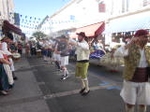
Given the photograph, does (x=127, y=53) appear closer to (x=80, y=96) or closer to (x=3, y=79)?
(x=80, y=96)

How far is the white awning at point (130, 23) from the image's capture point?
14.4 m

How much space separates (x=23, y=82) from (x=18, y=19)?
57.5 ft

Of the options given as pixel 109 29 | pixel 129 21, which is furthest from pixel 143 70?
pixel 109 29

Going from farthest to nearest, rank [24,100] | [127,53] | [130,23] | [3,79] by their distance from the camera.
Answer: [130,23]
[3,79]
[24,100]
[127,53]

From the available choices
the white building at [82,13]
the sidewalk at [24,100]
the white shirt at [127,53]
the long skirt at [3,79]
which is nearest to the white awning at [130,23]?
the white building at [82,13]

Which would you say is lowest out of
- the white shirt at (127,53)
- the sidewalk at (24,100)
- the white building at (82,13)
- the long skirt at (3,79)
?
the sidewalk at (24,100)

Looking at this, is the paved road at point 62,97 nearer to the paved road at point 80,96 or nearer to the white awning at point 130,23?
the paved road at point 80,96

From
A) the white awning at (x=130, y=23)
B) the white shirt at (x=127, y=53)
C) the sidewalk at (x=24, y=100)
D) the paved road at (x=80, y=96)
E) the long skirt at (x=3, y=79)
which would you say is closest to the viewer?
the white shirt at (x=127, y=53)

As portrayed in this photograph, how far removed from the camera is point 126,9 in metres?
18.8

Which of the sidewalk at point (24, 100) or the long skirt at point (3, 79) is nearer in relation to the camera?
the sidewalk at point (24, 100)

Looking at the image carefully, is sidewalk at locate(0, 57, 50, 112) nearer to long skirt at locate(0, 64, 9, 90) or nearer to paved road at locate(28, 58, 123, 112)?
paved road at locate(28, 58, 123, 112)

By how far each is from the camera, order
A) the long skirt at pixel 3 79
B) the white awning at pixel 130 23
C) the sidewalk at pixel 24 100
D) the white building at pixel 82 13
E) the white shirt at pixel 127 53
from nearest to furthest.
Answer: the white shirt at pixel 127 53 → the sidewalk at pixel 24 100 → the long skirt at pixel 3 79 → the white awning at pixel 130 23 → the white building at pixel 82 13

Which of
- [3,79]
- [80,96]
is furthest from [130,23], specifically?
[3,79]

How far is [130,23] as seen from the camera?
16359 mm
